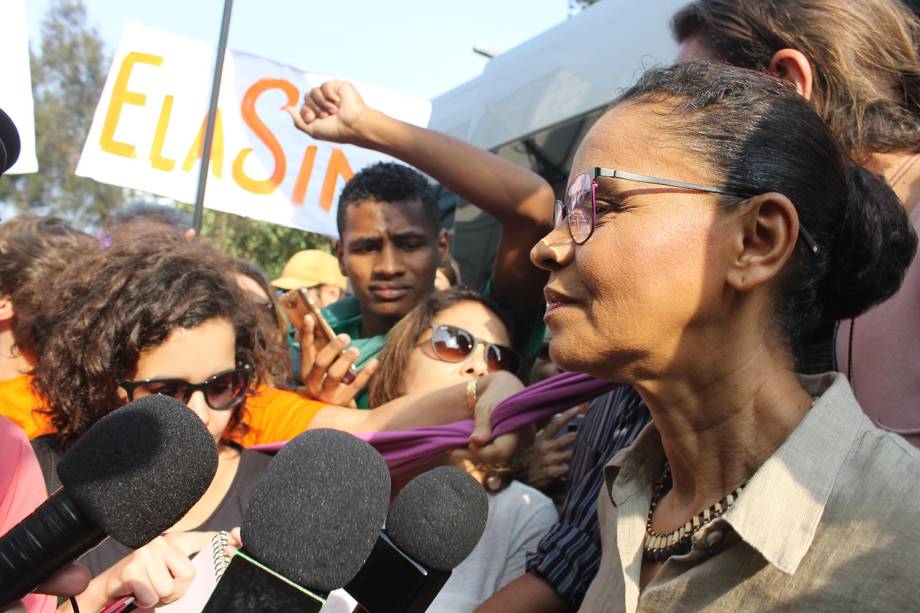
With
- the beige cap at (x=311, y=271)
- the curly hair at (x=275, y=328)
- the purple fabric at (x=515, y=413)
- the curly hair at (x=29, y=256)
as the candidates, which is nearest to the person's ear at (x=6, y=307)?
the curly hair at (x=29, y=256)

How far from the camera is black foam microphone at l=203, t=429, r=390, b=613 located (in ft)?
3.56

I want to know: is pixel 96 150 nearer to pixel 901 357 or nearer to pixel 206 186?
pixel 206 186

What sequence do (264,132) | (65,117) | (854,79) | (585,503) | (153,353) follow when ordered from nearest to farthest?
(854,79) < (585,503) < (153,353) < (264,132) < (65,117)

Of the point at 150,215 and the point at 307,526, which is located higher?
the point at 307,526

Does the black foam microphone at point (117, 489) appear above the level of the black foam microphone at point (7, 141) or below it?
below

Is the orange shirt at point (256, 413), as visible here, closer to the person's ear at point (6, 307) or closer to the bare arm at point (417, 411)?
the bare arm at point (417, 411)

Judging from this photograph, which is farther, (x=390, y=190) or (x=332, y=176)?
(x=332, y=176)

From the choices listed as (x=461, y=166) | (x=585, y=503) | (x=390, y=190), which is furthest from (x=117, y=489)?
(x=390, y=190)

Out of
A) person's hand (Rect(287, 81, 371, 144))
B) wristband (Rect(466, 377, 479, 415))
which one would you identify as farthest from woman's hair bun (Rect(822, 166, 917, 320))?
person's hand (Rect(287, 81, 371, 144))

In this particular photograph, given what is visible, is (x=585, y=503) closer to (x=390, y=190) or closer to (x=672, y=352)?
(x=672, y=352)

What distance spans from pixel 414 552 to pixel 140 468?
38cm

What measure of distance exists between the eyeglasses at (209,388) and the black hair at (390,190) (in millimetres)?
1401

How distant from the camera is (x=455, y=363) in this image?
10.4ft

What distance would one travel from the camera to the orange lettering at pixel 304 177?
5.39 m
